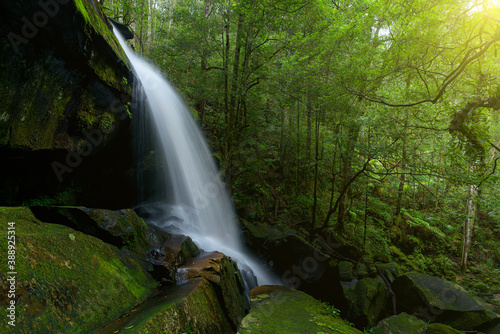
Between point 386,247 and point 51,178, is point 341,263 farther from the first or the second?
point 51,178

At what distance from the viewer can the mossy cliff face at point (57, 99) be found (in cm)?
406

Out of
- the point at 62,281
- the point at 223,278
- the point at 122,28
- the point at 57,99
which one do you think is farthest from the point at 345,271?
the point at 122,28

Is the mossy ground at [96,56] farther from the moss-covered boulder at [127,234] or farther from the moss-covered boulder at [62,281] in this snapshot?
the moss-covered boulder at [62,281]

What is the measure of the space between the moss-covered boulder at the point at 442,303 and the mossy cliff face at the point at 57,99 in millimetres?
9447

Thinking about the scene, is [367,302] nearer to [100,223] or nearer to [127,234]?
[127,234]

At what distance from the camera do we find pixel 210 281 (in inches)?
164

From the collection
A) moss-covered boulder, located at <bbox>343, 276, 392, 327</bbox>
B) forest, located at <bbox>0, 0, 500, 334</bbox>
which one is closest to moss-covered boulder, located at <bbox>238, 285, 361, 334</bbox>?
forest, located at <bbox>0, 0, 500, 334</bbox>

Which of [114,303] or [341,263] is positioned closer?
[114,303]

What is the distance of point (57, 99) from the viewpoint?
4.89m

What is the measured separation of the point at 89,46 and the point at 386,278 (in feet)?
34.0

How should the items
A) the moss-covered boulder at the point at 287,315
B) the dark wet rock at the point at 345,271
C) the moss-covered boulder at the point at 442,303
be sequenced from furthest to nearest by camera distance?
the dark wet rock at the point at 345,271
the moss-covered boulder at the point at 442,303
the moss-covered boulder at the point at 287,315

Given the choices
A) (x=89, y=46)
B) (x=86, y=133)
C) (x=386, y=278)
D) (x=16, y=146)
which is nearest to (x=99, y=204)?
(x=86, y=133)

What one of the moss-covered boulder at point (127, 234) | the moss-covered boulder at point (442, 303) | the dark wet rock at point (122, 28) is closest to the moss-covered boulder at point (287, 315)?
the moss-covered boulder at point (127, 234)

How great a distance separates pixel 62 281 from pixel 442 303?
8411mm
